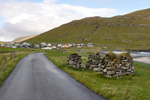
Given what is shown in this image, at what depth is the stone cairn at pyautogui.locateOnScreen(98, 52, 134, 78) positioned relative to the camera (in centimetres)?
1812

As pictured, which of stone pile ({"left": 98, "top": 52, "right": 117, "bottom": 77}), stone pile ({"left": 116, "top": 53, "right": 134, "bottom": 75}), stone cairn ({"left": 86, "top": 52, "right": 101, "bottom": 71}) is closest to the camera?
stone pile ({"left": 98, "top": 52, "right": 117, "bottom": 77})

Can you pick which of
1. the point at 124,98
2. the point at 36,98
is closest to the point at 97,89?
the point at 124,98

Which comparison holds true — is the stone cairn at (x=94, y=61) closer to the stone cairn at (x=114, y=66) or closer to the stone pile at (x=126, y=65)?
the stone cairn at (x=114, y=66)

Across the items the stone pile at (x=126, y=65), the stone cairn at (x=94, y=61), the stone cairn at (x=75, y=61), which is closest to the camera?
the stone pile at (x=126, y=65)

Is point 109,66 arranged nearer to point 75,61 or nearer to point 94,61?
point 94,61

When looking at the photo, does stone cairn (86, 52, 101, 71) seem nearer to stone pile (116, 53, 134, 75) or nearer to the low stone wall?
the low stone wall

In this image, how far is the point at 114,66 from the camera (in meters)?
18.2

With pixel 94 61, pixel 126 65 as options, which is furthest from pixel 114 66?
pixel 94 61

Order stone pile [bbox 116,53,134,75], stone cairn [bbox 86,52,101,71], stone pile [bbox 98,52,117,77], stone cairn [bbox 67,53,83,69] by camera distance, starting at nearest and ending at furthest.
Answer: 1. stone pile [bbox 98,52,117,77]
2. stone pile [bbox 116,53,134,75]
3. stone cairn [bbox 86,52,101,71]
4. stone cairn [bbox 67,53,83,69]

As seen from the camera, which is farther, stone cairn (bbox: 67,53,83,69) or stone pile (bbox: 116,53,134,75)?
stone cairn (bbox: 67,53,83,69)

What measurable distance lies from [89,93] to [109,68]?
6540 mm

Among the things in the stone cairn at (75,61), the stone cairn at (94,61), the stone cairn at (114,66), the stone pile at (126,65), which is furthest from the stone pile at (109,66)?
the stone cairn at (75,61)

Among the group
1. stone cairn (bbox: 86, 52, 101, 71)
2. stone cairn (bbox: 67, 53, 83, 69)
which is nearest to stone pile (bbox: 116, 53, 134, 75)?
stone cairn (bbox: 86, 52, 101, 71)

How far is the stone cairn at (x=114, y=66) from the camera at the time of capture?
18.1 metres
